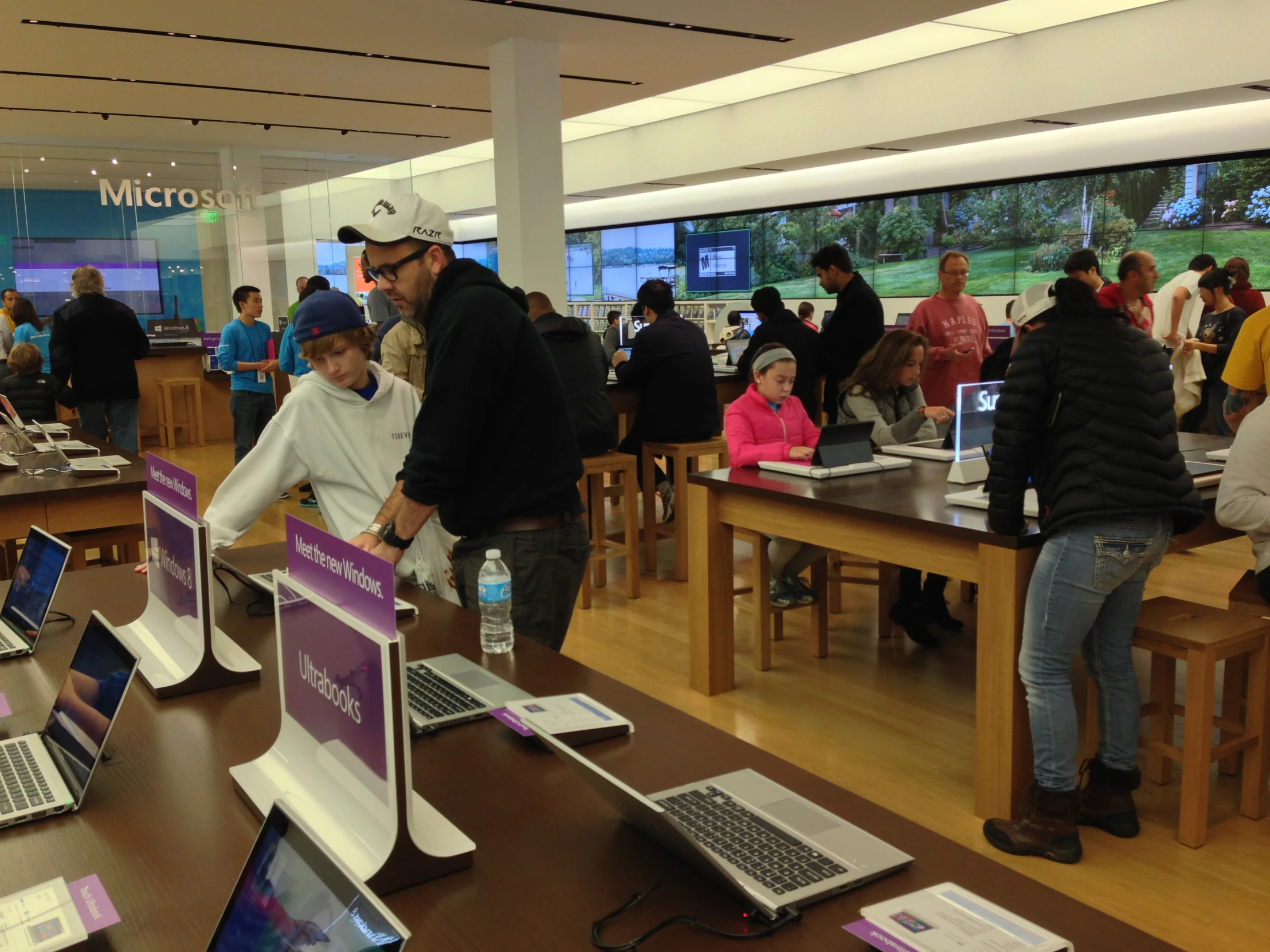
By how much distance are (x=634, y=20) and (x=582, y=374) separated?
220cm

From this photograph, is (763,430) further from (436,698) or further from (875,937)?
(875,937)

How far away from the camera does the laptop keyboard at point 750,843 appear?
118 centimetres

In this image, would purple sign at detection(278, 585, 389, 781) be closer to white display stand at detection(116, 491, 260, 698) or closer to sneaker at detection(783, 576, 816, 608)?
white display stand at detection(116, 491, 260, 698)

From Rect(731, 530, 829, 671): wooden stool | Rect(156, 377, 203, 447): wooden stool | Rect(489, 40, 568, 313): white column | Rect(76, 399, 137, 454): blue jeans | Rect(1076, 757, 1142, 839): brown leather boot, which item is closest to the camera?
Rect(1076, 757, 1142, 839): brown leather boot

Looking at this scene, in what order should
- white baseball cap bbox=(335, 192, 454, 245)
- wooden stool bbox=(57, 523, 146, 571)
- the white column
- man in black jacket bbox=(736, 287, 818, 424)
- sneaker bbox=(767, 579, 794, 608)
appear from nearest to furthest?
1. white baseball cap bbox=(335, 192, 454, 245)
2. wooden stool bbox=(57, 523, 146, 571)
3. sneaker bbox=(767, 579, 794, 608)
4. man in black jacket bbox=(736, 287, 818, 424)
5. the white column

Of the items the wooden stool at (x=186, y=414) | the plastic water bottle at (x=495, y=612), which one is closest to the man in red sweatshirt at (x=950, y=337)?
the plastic water bottle at (x=495, y=612)

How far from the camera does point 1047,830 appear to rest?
2689 millimetres

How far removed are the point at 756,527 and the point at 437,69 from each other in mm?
4739

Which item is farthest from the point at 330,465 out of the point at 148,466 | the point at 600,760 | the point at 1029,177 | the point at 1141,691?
the point at 1029,177

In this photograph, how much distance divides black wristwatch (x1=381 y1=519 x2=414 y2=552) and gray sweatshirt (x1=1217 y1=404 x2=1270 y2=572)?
7.64 feet

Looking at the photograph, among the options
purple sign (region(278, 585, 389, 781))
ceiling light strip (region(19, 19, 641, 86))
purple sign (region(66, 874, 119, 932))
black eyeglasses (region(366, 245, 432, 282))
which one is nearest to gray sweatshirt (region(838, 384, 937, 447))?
black eyeglasses (region(366, 245, 432, 282))

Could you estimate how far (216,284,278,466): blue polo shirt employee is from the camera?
7.73 m

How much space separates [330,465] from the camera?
2.61 meters

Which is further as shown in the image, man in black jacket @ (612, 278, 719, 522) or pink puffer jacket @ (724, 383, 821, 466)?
man in black jacket @ (612, 278, 719, 522)
